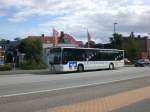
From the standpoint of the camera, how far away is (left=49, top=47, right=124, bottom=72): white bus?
1702 inches

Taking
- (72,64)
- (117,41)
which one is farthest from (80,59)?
(117,41)

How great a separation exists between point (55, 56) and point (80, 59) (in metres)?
3.28

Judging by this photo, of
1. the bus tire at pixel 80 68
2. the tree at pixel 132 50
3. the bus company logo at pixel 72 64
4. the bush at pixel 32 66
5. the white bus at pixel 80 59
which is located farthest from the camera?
the tree at pixel 132 50

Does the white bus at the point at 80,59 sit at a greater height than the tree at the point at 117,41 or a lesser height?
lesser

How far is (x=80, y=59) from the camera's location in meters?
45.6

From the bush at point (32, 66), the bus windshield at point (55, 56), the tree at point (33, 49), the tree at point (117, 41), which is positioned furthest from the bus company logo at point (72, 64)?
the tree at point (117, 41)

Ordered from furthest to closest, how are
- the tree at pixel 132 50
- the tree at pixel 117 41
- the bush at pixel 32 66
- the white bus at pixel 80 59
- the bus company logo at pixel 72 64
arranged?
the tree at pixel 117 41
the tree at pixel 132 50
the bush at pixel 32 66
the bus company logo at pixel 72 64
the white bus at pixel 80 59

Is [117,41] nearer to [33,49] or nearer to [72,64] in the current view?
[33,49]

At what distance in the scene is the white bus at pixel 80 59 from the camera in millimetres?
43219

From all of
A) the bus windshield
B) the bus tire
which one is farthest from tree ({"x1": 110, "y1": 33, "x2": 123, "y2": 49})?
the bus windshield

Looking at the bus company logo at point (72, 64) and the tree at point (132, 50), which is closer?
the bus company logo at point (72, 64)

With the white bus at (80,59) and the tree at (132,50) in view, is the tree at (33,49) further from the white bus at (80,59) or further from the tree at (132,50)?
the white bus at (80,59)

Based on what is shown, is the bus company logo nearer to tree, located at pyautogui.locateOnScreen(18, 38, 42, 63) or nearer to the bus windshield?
the bus windshield

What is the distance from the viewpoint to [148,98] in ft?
55.7
